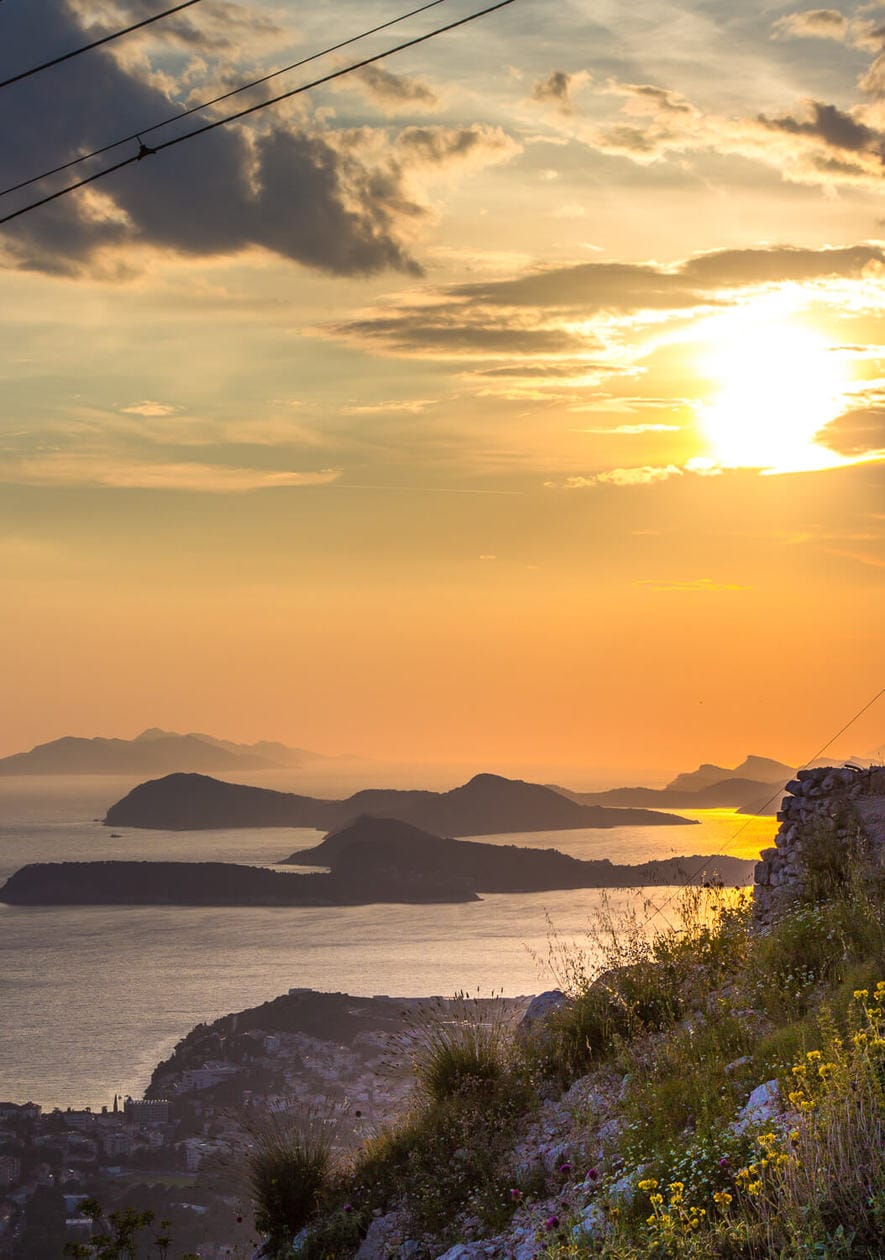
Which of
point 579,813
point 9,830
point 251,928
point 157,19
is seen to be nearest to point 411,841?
point 251,928

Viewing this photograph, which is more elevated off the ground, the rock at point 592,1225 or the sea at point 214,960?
the rock at point 592,1225

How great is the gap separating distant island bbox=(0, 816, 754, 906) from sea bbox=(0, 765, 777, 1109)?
160 centimetres

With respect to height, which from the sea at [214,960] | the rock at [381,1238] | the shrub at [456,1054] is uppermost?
the shrub at [456,1054]

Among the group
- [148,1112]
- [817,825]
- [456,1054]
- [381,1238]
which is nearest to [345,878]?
[148,1112]

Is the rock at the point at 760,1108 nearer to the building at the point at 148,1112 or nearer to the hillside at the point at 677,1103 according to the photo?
the hillside at the point at 677,1103

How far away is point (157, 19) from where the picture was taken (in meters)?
6.30

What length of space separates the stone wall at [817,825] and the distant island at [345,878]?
3048 inches

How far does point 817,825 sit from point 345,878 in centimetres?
8576

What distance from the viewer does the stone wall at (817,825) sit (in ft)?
34.8

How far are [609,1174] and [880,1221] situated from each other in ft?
7.85

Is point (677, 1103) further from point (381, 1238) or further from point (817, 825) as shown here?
point (817, 825)

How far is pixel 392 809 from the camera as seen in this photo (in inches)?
5113

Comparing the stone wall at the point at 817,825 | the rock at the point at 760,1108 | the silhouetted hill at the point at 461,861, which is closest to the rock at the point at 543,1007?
the stone wall at the point at 817,825

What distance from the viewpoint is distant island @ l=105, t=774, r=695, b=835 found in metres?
128
